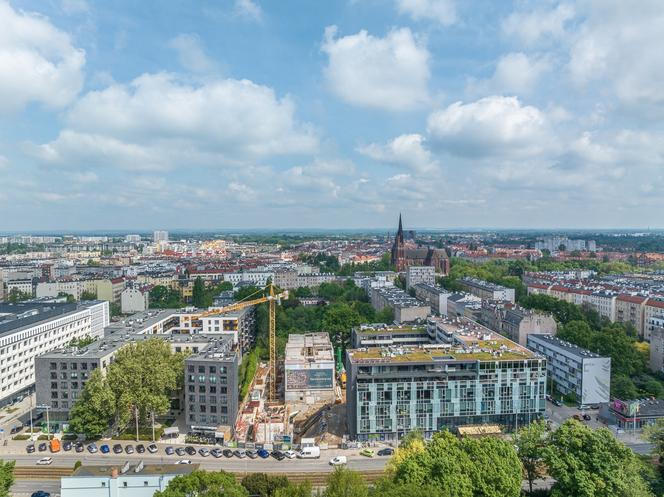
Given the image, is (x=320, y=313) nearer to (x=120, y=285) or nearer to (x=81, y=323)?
(x=81, y=323)

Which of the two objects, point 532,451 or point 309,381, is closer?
point 532,451

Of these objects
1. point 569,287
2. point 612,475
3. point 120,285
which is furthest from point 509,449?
point 120,285

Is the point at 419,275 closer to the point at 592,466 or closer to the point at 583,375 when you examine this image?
the point at 583,375

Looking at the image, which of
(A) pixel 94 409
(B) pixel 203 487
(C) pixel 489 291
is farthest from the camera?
(C) pixel 489 291

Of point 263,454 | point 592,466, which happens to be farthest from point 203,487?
point 592,466

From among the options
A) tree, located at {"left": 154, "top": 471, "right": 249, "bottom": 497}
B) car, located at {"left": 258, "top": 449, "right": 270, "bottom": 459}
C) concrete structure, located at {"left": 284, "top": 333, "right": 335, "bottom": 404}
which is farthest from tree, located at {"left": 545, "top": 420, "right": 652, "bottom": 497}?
concrete structure, located at {"left": 284, "top": 333, "right": 335, "bottom": 404}

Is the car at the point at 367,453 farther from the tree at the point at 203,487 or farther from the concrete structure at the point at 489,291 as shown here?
the concrete structure at the point at 489,291
